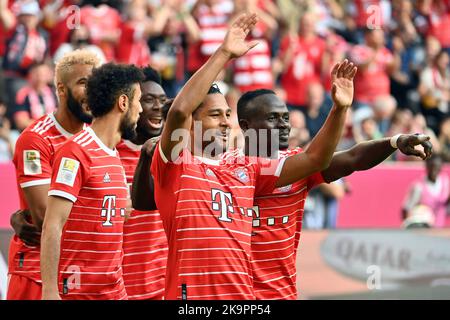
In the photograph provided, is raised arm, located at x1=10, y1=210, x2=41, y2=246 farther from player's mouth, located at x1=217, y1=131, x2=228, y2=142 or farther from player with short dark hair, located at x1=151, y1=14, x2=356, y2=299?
player's mouth, located at x1=217, y1=131, x2=228, y2=142

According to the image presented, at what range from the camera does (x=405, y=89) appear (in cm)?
1572

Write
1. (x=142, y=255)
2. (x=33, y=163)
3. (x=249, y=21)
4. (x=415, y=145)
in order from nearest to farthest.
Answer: (x=249, y=21)
(x=415, y=145)
(x=33, y=163)
(x=142, y=255)

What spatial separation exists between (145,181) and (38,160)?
892mm

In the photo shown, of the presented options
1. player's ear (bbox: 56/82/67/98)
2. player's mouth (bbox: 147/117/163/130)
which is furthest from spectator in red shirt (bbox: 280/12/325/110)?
player's ear (bbox: 56/82/67/98)

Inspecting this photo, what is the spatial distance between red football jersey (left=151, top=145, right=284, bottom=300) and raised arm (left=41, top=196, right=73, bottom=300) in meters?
0.57

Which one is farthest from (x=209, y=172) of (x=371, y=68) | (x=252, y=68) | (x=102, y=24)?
(x=371, y=68)

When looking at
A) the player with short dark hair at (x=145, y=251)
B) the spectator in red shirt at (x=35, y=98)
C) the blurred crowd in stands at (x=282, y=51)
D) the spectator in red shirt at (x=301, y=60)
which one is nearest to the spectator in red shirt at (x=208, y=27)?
the blurred crowd in stands at (x=282, y=51)

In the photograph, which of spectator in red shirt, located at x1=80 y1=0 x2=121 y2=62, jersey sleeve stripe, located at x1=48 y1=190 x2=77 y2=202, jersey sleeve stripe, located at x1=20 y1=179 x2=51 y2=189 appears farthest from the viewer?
spectator in red shirt, located at x1=80 y1=0 x2=121 y2=62

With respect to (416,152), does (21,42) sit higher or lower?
higher

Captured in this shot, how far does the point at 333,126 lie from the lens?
5676 millimetres

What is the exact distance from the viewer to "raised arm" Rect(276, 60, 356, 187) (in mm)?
5637

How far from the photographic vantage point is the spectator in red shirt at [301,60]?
1420 centimetres

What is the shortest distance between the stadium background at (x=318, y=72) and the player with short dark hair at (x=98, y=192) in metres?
3.73

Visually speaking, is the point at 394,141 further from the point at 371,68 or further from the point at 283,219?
the point at 371,68
